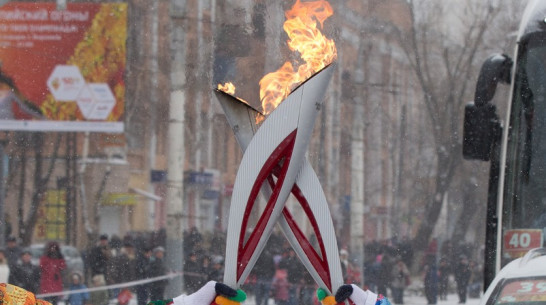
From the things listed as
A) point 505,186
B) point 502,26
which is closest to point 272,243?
point 502,26

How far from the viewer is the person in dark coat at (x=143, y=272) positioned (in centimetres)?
1247

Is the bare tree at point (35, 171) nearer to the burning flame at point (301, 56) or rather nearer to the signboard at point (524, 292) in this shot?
the burning flame at point (301, 56)

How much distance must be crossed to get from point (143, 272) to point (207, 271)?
0.86 metres

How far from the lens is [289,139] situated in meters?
4.24

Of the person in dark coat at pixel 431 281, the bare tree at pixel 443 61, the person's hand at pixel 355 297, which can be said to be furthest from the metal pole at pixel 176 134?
the person's hand at pixel 355 297

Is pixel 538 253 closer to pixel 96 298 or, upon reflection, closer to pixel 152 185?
pixel 96 298

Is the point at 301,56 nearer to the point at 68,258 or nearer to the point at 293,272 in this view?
the point at 293,272

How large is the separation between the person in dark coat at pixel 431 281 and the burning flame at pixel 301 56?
9.50 m

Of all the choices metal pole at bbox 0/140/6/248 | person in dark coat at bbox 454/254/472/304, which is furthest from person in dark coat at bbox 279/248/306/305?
metal pole at bbox 0/140/6/248

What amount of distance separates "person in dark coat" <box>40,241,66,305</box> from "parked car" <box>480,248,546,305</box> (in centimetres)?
803

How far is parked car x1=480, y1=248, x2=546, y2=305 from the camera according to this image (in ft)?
13.3

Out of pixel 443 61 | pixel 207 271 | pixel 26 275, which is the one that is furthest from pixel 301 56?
pixel 443 61

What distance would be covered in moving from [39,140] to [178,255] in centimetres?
300

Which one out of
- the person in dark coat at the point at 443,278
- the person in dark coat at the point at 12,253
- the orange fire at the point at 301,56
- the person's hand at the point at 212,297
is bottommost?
the person in dark coat at the point at 443,278
